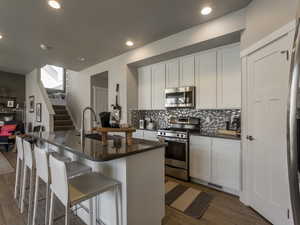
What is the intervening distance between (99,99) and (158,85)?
2.60 metres

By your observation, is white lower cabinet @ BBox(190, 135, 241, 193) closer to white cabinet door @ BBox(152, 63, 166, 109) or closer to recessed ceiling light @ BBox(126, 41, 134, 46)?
white cabinet door @ BBox(152, 63, 166, 109)

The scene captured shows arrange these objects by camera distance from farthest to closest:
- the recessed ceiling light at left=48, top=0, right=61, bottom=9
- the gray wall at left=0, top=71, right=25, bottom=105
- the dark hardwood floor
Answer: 1. the gray wall at left=0, top=71, right=25, bottom=105
2. the recessed ceiling light at left=48, top=0, right=61, bottom=9
3. the dark hardwood floor

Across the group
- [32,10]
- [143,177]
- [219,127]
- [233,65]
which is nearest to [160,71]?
[233,65]

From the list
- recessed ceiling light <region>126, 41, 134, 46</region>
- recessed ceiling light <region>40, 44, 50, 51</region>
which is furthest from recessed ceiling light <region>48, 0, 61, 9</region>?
recessed ceiling light <region>40, 44, 50, 51</region>

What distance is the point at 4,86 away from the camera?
6.18m

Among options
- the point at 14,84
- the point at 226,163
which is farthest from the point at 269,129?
the point at 14,84

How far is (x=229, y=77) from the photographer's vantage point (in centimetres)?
274

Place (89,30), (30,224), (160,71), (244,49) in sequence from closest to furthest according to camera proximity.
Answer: (30,224) < (244,49) < (89,30) < (160,71)

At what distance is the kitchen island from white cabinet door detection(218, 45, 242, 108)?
1726 millimetres

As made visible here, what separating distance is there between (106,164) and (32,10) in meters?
2.57

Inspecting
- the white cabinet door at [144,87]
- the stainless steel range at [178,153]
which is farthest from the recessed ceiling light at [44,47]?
the stainless steel range at [178,153]

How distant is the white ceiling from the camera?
2.22 meters

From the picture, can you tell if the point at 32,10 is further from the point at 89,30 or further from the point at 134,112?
the point at 134,112

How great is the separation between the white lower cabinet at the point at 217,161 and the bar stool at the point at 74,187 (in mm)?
1791
